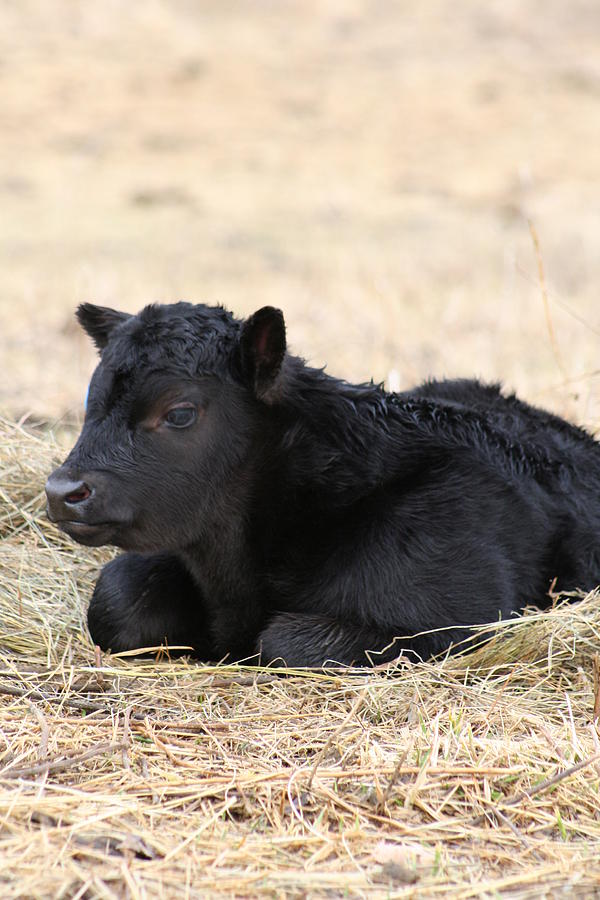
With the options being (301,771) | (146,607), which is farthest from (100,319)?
(301,771)

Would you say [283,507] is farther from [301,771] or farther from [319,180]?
[319,180]

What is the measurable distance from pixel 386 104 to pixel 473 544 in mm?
25136

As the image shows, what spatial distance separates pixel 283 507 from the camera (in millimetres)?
4316

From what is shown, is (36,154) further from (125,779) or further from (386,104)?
(125,779)

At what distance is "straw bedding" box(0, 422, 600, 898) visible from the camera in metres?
2.72

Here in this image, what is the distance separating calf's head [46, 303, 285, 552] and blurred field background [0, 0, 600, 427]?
8.07 ft

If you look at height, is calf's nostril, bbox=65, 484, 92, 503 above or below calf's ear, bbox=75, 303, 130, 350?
below

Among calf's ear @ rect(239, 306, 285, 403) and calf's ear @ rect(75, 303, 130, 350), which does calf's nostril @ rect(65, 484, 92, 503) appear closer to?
calf's ear @ rect(239, 306, 285, 403)

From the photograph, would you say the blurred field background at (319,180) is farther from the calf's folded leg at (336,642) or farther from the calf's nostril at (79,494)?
the calf's nostril at (79,494)

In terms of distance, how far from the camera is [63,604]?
4719 millimetres

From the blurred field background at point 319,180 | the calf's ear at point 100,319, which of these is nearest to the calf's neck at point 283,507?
the calf's ear at point 100,319

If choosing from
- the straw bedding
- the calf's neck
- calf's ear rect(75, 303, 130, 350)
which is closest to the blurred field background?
the calf's neck

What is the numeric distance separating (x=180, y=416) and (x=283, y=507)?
0.56m

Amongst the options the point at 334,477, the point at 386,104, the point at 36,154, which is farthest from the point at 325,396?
the point at 386,104
